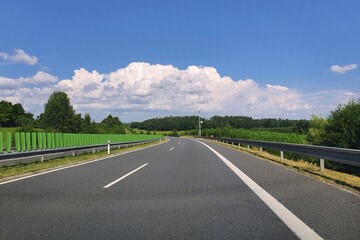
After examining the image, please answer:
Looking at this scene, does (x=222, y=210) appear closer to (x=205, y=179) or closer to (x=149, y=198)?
(x=149, y=198)

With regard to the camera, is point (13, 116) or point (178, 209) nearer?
point (178, 209)

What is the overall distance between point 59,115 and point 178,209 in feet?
357

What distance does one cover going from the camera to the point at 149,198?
762cm

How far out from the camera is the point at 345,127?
32.7 m

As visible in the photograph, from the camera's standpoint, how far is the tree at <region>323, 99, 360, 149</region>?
105ft

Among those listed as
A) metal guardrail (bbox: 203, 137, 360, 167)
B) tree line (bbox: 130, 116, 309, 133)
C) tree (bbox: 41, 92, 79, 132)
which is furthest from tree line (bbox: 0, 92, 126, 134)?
metal guardrail (bbox: 203, 137, 360, 167)

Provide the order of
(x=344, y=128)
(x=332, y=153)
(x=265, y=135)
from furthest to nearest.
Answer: (x=265, y=135) → (x=344, y=128) → (x=332, y=153)

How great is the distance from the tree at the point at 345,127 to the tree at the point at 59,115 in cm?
8808

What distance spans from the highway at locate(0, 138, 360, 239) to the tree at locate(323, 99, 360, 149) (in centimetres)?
2425

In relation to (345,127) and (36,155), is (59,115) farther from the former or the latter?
(36,155)

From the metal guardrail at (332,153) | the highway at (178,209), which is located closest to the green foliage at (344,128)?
the metal guardrail at (332,153)

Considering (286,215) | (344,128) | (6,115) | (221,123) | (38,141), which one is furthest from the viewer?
(221,123)

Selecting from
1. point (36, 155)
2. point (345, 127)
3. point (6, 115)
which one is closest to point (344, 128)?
point (345, 127)

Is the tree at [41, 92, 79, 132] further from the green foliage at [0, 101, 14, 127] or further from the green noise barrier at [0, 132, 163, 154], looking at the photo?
the green noise barrier at [0, 132, 163, 154]
